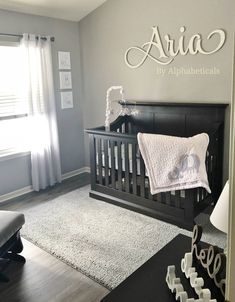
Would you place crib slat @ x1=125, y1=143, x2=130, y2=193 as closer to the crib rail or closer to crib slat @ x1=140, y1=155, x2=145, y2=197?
the crib rail

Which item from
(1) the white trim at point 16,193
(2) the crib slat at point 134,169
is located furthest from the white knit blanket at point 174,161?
(1) the white trim at point 16,193

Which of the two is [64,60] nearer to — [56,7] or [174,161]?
[56,7]

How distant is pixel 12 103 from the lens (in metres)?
3.54

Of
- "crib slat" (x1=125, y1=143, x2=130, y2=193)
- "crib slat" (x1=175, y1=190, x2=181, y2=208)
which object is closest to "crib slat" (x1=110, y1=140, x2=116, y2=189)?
"crib slat" (x1=125, y1=143, x2=130, y2=193)

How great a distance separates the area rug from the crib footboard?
98 millimetres

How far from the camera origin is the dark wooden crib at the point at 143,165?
281cm

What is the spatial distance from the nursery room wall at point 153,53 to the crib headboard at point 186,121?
0.12m

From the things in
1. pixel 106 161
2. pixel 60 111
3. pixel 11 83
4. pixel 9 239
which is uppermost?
pixel 11 83

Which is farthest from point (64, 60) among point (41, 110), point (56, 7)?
point (41, 110)

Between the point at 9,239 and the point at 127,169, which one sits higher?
the point at 127,169

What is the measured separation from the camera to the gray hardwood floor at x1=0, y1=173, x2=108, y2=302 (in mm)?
1941

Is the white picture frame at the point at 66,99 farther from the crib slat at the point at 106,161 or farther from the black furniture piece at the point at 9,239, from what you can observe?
the black furniture piece at the point at 9,239

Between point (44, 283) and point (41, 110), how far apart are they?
87.4 inches

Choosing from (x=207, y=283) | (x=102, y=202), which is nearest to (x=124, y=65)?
(x=102, y=202)
